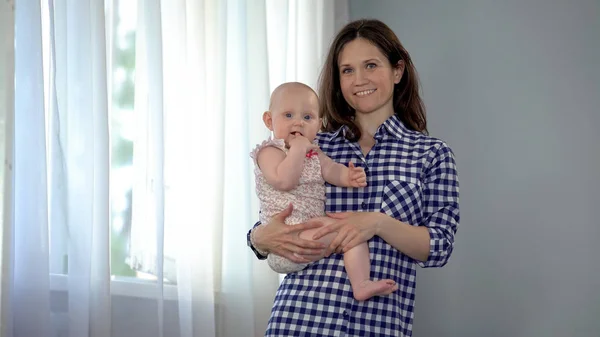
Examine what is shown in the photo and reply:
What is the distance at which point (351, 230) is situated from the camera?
169cm

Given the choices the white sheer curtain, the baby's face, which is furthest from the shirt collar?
the white sheer curtain

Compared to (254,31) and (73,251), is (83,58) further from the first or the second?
A: (254,31)

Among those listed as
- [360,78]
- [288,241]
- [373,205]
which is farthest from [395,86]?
[288,241]

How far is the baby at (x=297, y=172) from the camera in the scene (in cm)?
171

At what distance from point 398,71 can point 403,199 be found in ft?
1.29

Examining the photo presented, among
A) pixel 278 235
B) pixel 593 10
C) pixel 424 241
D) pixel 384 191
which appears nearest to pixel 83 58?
pixel 278 235

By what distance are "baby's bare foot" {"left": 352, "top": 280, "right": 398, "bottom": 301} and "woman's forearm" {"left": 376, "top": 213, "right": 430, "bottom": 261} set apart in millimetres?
96

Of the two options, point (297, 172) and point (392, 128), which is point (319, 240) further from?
point (392, 128)

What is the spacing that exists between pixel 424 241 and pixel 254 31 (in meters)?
1.10

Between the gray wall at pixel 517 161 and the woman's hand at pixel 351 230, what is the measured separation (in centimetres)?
104

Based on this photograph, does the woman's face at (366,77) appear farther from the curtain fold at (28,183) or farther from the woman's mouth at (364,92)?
the curtain fold at (28,183)

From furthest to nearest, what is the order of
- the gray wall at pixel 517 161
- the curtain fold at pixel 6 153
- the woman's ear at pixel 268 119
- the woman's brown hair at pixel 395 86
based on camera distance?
1. the gray wall at pixel 517 161
2. the woman's brown hair at pixel 395 86
3. the woman's ear at pixel 268 119
4. the curtain fold at pixel 6 153

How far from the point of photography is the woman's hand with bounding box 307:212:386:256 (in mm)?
1691

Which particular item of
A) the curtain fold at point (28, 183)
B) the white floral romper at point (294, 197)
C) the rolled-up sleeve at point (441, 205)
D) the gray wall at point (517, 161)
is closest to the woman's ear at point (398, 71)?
the rolled-up sleeve at point (441, 205)
